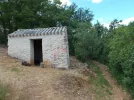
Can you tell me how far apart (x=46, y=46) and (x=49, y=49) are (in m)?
0.30

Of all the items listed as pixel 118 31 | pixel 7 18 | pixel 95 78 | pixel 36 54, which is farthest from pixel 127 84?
pixel 7 18

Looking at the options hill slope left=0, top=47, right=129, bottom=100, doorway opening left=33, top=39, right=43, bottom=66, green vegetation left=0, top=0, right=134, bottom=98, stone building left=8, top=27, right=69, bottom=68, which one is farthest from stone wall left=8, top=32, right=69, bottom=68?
green vegetation left=0, top=0, right=134, bottom=98

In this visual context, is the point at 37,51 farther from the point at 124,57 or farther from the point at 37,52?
the point at 124,57

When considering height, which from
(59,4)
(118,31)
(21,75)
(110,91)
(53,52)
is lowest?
(110,91)

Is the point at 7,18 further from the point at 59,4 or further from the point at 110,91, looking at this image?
the point at 110,91

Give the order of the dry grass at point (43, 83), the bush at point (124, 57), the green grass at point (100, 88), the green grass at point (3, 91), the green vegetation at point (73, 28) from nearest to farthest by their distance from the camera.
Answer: the green grass at point (3, 91), the dry grass at point (43, 83), the green grass at point (100, 88), the bush at point (124, 57), the green vegetation at point (73, 28)

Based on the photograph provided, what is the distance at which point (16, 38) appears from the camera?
→ 51.0 feet

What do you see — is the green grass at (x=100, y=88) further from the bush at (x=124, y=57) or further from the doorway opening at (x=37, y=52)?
the doorway opening at (x=37, y=52)

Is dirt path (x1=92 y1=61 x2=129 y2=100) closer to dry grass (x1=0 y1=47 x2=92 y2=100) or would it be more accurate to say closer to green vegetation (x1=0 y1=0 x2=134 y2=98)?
green vegetation (x1=0 y1=0 x2=134 y2=98)

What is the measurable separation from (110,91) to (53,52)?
4249 mm

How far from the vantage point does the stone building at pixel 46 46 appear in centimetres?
1403

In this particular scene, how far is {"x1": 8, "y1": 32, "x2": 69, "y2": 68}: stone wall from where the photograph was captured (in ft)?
45.9

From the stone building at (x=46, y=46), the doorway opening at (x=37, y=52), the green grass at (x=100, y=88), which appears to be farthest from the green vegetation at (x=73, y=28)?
the doorway opening at (x=37, y=52)

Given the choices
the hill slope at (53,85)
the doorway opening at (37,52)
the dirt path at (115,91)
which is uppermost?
the doorway opening at (37,52)
